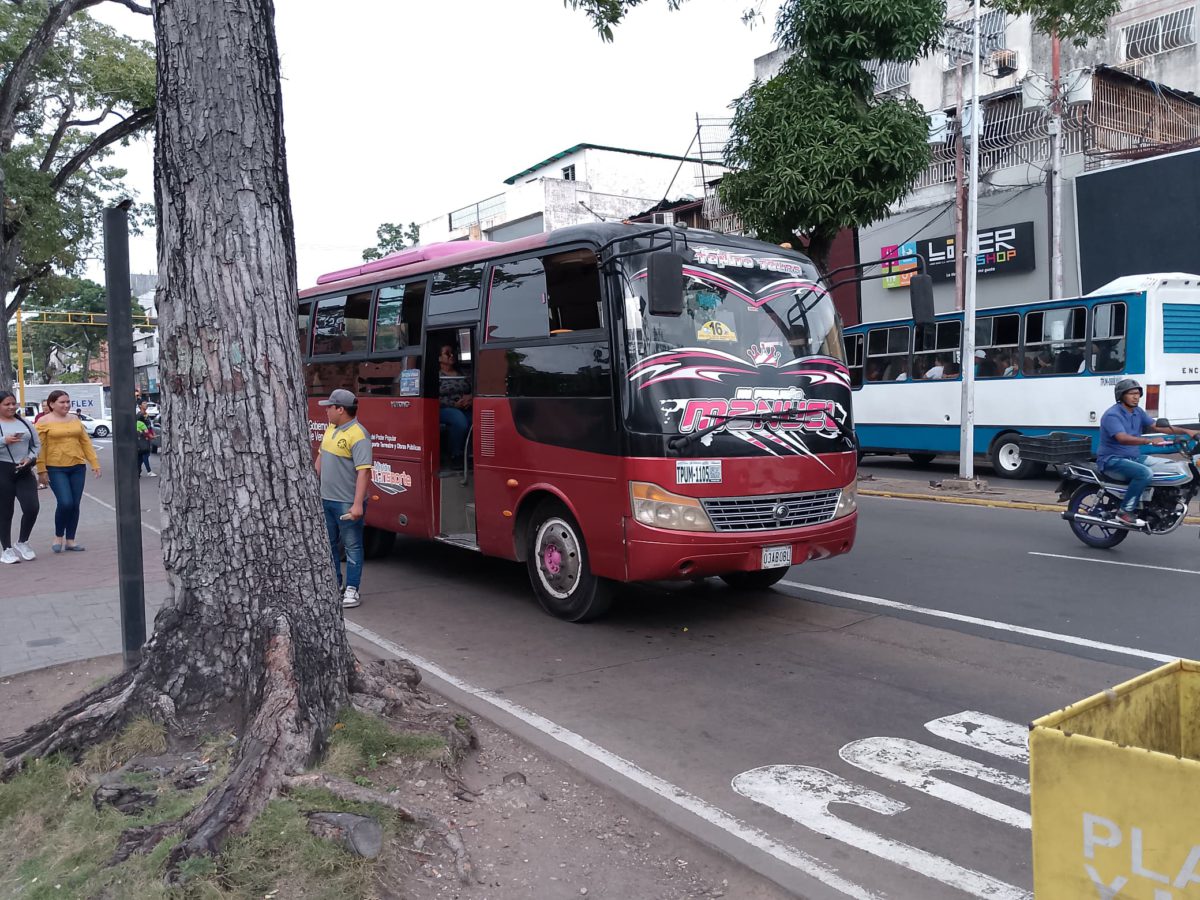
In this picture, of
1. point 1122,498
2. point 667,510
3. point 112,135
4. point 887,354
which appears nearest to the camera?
point 667,510

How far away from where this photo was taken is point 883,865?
3771 millimetres

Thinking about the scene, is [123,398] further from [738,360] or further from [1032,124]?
[1032,124]

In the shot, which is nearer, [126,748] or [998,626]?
[126,748]

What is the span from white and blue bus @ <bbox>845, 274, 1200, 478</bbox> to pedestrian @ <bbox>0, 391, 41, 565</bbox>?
1420 centimetres

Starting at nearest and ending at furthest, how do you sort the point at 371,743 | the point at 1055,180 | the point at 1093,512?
the point at 371,743, the point at 1093,512, the point at 1055,180

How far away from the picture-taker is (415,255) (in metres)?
9.88

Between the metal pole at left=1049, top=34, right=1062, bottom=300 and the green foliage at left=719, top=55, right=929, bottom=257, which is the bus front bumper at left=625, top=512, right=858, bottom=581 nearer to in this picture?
the green foliage at left=719, top=55, right=929, bottom=257

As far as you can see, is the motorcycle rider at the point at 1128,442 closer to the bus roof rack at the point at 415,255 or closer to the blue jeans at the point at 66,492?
the bus roof rack at the point at 415,255

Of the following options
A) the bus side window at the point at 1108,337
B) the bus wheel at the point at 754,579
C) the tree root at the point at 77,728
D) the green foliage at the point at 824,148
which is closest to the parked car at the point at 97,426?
the green foliage at the point at 824,148

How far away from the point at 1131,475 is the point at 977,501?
4.21 meters

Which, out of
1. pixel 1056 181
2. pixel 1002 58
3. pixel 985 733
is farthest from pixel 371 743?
pixel 1002 58

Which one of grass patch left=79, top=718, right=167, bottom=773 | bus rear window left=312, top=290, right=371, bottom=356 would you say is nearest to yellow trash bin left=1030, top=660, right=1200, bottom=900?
grass patch left=79, top=718, right=167, bottom=773

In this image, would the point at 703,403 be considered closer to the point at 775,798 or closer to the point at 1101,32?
the point at 775,798

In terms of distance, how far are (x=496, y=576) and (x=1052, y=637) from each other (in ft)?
16.1
